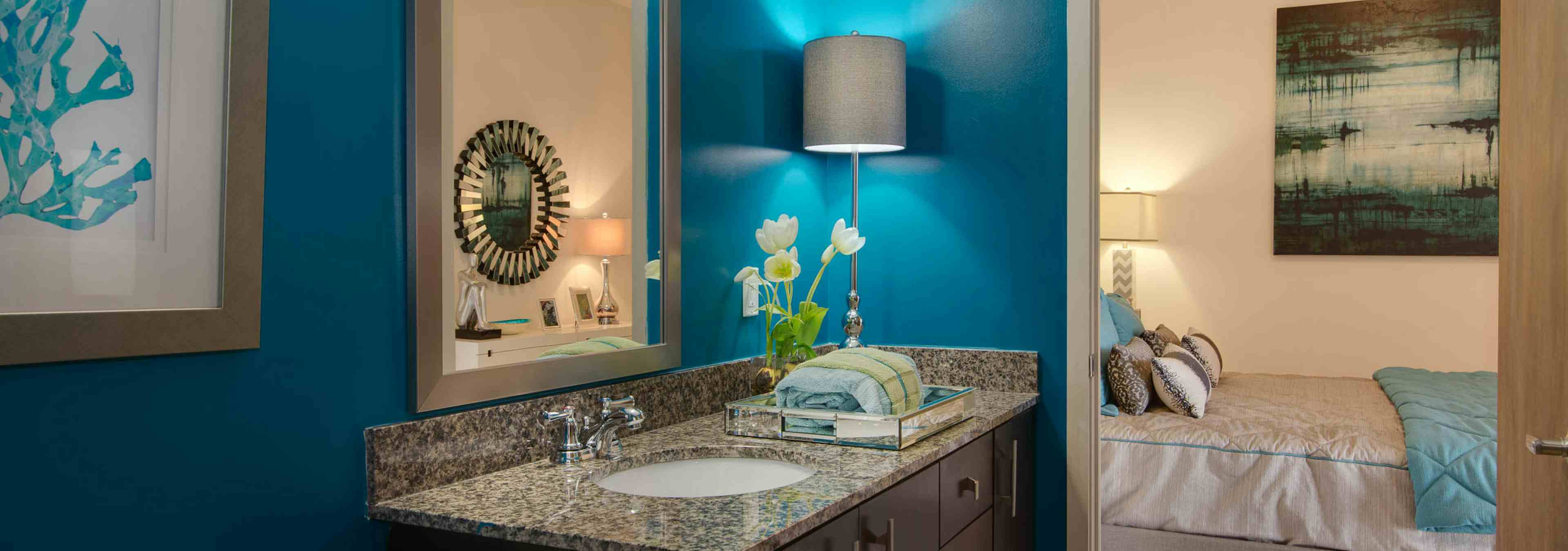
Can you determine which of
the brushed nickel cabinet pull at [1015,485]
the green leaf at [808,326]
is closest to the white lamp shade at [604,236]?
the green leaf at [808,326]

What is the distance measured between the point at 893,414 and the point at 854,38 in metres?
0.91

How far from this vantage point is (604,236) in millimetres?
1717

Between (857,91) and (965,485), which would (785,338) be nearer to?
(965,485)

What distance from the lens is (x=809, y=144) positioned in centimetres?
→ 227

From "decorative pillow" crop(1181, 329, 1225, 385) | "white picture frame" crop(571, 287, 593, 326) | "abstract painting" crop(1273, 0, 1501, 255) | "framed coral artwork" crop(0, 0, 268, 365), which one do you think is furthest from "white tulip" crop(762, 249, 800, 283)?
"abstract painting" crop(1273, 0, 1501, 255)

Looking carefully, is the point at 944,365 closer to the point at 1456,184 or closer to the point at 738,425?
the point at 738,425

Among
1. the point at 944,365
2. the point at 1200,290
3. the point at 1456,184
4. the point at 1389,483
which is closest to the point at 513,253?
the point at 944,365

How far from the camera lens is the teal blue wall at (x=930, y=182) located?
2162 millimetres

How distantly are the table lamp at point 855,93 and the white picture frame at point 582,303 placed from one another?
2.53ft

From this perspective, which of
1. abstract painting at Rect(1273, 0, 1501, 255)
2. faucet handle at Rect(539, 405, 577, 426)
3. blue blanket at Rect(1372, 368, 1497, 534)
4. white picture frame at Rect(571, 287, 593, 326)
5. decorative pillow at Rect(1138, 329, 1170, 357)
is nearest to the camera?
faucet handle at Rect(539, 405, 577, 426)

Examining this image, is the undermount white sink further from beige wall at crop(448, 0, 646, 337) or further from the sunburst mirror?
the sunburst mirror

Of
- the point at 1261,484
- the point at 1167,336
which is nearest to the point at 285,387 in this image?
the point at 1261,484

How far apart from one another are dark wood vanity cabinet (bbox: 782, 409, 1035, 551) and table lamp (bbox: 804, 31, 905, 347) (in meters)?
0.44

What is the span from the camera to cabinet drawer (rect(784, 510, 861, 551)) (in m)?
1.26
